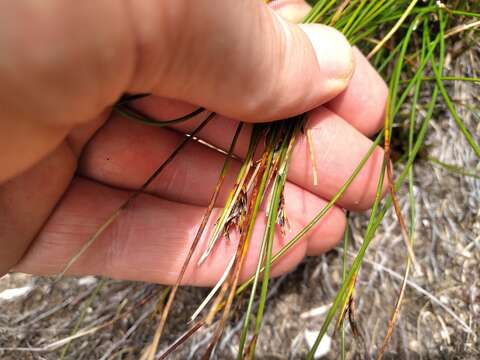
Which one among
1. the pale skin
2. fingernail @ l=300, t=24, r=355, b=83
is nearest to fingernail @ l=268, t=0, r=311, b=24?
the pale skin

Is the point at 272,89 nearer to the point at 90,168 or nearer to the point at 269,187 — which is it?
the point at 269,187

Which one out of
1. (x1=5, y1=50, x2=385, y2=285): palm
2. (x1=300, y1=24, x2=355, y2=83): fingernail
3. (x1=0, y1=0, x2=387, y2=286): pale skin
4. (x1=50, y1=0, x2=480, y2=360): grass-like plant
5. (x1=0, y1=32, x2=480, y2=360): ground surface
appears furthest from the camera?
(x1=0, y1=32, x2=480, y2=360): ground surface

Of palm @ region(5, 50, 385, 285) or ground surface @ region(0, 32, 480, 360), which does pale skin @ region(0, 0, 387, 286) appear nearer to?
palm @ region(5, 50, 385, 285)

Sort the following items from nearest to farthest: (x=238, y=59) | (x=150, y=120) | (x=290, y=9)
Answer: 1. (x=238, y=59)
2. (x=150, y=120)
3. (x=290, y=9)

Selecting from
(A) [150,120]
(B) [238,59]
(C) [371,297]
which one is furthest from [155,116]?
(C) [371,297]

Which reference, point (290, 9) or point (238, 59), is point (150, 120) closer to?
point (238, 59)

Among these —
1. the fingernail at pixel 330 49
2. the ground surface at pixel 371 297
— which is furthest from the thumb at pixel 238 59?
the ground surface at pixel 371 297

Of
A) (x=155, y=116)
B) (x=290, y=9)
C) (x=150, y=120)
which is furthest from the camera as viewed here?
(x=290, y=9)

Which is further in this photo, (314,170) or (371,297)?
(371,297)
